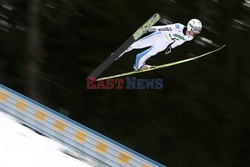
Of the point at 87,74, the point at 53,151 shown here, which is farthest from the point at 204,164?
the point at 53,151

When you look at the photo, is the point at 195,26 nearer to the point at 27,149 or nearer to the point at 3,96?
the point at 3,96

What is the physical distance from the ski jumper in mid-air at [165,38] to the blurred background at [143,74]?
0.18 meters

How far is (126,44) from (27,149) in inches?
212

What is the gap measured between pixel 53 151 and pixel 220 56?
5592 mm

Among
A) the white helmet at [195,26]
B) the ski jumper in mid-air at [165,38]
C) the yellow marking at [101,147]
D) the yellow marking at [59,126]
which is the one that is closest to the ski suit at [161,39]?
the ski jumper in mid-air at [165,38]

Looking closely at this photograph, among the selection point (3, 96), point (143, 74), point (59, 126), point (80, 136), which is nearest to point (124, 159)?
point (80, 136)

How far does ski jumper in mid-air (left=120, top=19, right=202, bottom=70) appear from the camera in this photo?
973cm

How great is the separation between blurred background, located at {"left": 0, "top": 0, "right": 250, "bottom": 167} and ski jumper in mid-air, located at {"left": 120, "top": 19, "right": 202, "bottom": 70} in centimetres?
18

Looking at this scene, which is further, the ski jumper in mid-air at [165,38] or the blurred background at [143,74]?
the blurred background at [143,74]

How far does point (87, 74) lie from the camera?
11.9m

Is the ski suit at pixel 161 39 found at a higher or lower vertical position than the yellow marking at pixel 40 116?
higher

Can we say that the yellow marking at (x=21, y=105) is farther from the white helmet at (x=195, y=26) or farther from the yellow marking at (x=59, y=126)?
the white helmet at (x=195, y=26)

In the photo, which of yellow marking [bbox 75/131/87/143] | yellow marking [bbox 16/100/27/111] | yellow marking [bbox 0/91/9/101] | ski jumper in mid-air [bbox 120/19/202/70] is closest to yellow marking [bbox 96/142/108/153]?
yellow marking [bbox 75/131/87/143]

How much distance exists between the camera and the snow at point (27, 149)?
5.67 meters
